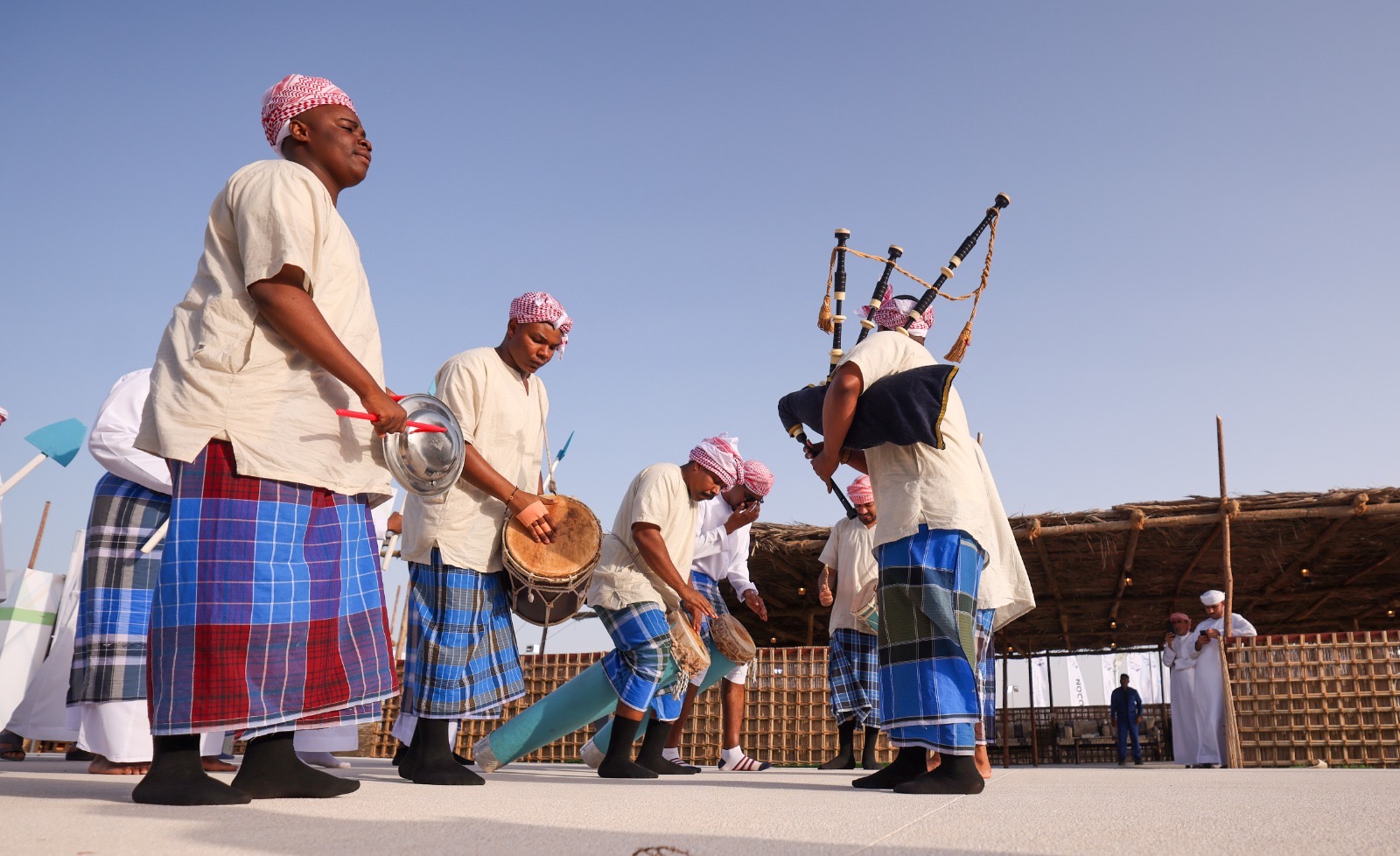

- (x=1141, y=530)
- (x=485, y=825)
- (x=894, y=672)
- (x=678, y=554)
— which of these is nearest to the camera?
(x=485, y=825)

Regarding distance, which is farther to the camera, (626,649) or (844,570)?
(844,570)

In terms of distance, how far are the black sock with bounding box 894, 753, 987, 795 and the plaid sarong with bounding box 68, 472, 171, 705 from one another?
8.77ft

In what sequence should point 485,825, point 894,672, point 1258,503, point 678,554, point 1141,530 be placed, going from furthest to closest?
point 1141,530, point 1258,503, point 678,554, point 894,672, point 485,825

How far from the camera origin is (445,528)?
13.1 feet

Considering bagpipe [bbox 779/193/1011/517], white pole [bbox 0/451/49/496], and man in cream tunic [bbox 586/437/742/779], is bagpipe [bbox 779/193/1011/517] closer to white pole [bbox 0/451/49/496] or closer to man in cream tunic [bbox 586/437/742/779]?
man in cream tunic [bbox 586/437/742/779]

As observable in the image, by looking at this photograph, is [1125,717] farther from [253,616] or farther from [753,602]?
[253,616]

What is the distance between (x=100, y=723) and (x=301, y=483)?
6.62 feet

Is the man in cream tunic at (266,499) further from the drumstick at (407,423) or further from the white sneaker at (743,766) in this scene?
the white sneaker at (743,766)

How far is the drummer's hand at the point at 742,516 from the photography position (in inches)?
266

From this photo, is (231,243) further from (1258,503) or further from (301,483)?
(1258,503)

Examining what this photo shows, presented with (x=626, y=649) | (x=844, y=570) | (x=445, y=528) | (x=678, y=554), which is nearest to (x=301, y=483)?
(x=445, y=528)

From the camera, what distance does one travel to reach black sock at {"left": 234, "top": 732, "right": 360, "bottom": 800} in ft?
8.30

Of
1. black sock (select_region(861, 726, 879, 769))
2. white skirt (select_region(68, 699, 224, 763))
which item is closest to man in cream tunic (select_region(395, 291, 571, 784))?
white skirt (select_region(68, 699, 224, 763))

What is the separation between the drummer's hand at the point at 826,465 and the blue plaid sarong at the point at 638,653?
136cm
